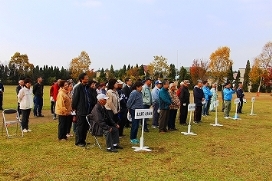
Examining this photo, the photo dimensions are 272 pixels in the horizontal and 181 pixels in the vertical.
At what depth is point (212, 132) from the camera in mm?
11055

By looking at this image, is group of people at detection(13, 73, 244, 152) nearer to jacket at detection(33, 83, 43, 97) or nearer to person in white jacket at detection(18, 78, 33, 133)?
person in white jacket at detection(18, 78, 33, 133)

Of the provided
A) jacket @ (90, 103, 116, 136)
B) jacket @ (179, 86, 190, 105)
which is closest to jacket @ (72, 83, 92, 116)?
jacket @ (90, 103, 116, 136)

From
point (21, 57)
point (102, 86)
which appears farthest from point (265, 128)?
point (21, 57)

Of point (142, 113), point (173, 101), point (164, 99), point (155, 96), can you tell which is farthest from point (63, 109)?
point (173, 101)

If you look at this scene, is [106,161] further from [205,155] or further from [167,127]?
[167,127]

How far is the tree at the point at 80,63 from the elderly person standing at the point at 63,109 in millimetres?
53750

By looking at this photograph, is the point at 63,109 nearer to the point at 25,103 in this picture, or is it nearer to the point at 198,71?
the point at 25,103

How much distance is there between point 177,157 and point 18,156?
12.8 ft

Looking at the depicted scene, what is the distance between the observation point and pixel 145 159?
692cm

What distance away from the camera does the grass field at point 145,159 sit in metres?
5.75

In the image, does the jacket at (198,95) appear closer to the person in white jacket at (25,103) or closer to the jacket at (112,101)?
the jacket at (112,101)

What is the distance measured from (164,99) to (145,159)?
12.5 feet

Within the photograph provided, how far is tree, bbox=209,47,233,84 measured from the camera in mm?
59156

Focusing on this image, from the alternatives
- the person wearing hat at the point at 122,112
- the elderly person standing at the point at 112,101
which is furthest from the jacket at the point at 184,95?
the elderly person standing at the point at 112,101
